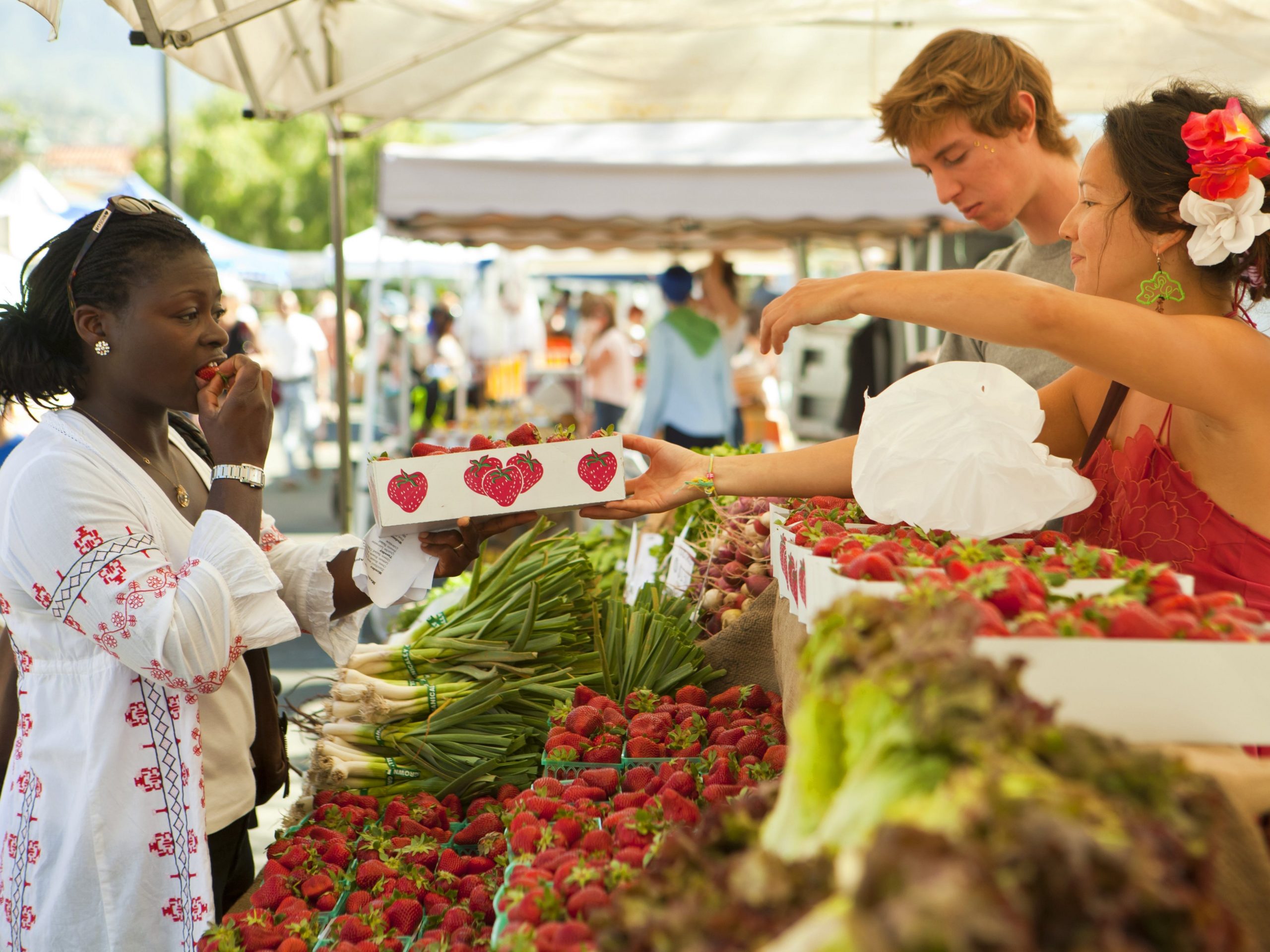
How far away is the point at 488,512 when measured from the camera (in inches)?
84.9

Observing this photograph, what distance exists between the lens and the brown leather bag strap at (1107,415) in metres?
1.94

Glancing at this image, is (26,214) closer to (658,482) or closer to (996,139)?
(658,482)

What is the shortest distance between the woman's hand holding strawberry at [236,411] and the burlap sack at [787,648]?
1.05 metres

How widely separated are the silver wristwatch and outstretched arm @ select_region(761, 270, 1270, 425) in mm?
1182

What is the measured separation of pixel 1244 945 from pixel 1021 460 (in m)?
0.92

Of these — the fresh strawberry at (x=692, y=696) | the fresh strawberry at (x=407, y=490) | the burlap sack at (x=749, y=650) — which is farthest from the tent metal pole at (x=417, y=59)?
the fresh strawberry at (x=692, y=696)

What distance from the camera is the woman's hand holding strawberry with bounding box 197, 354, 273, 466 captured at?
198cm

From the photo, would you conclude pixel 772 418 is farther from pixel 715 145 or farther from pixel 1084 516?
pixel 1084 516

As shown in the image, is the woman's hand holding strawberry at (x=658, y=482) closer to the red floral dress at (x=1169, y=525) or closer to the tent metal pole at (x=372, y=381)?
the red floral dress at (x=1169, y=525)

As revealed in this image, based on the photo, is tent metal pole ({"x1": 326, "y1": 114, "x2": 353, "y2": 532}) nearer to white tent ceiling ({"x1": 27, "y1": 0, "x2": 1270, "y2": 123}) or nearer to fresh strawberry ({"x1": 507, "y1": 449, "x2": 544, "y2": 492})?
white tent ceiling ({"x1": 27, "y1": 0, "x2": 1270, "y2": 123})

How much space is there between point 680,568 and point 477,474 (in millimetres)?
1143

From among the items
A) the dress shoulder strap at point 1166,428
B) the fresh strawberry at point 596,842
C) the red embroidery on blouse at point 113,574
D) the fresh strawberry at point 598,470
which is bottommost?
the fresh strawberry at point 596,842

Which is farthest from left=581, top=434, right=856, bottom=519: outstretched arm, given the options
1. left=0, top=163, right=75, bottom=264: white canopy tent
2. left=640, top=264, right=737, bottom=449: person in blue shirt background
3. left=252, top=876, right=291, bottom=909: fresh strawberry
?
left=0, top=163, right=75, bottom=264: white canopy tent

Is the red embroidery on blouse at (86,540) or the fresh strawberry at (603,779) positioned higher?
the red embroidery on blouse at (86,540)
